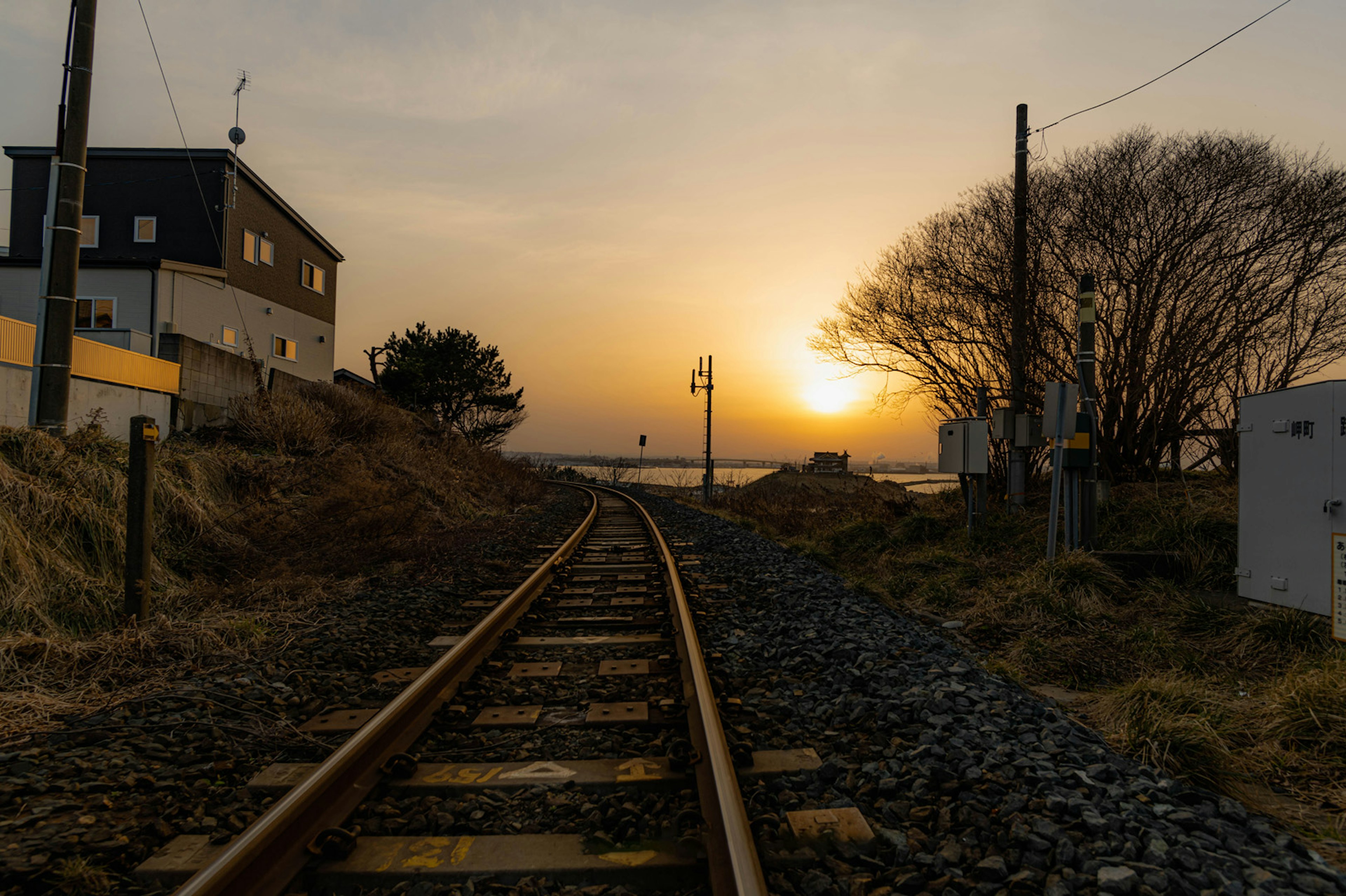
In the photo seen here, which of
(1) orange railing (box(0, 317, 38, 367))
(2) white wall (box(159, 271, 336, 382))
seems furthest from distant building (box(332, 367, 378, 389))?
(1) orange railing (box(0, 317, 38, 367))

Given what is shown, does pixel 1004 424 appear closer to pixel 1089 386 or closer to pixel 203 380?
pixel 1089 386

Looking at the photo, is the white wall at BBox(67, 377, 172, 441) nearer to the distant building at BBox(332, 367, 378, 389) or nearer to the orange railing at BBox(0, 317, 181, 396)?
the orange railing at BBox(0, 317, 181, 396)

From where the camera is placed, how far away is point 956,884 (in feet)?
7.09

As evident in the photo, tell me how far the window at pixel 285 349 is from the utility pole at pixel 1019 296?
2388 cm

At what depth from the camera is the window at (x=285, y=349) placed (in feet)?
82.2

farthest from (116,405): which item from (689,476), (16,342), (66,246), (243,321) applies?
(689,476)

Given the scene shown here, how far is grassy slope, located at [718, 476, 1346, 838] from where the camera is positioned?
317 centimetres

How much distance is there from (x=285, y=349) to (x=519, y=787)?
27.2 metres

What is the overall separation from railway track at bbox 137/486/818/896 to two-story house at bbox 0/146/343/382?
19530 mm

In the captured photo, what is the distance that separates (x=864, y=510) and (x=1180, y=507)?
5741 mm

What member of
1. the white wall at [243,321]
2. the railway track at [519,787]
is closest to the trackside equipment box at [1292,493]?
the railway track at [519,787]

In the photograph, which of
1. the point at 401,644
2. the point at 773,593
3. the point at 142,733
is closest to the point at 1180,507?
the point at 773,593

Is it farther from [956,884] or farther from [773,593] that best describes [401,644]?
[956,884]

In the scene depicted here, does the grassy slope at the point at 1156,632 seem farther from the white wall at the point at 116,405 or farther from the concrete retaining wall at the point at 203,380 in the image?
the concrete retaining wall at the point at 203,380
